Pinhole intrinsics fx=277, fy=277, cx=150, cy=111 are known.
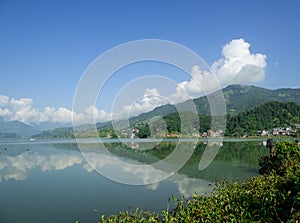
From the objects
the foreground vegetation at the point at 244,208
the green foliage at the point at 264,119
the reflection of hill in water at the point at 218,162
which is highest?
the green foliage at the point at 264,119

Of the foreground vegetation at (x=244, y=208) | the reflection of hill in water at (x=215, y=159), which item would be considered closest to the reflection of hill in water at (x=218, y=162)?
the reflection of hill in water at (x=215, y=159)

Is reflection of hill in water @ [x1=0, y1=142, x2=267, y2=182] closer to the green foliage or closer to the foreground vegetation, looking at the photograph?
the foreground vegetation

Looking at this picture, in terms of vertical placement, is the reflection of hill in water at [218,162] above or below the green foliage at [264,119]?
below

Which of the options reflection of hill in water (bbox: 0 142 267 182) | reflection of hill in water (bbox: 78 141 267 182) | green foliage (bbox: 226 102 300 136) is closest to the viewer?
reflection of hill in water (bbox: 78 141 267 182)

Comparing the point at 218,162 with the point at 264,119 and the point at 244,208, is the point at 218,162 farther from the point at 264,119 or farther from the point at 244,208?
the point at 264,119

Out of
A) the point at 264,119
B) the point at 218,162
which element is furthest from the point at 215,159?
the point at 264,119

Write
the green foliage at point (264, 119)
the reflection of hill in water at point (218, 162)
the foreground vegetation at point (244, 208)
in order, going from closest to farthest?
→ the foreground vegetation at point (244, 208)
the reflection of hill in water at point (218, 162)
the green foliage at point (264, 119)

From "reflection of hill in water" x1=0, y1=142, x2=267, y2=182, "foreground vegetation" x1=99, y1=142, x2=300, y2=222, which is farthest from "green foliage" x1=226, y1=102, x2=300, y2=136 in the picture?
"foreground vegetation" x1=99, y1=142, x2=300, y2=222

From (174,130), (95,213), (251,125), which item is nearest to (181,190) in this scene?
(95,213)

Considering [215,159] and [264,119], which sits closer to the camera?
[215,159]

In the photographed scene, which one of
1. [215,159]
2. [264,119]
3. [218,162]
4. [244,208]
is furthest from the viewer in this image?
[264,119]

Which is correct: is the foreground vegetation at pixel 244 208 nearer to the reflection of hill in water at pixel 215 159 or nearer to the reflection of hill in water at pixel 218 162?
the reflection of hill in water at pixel 218 162

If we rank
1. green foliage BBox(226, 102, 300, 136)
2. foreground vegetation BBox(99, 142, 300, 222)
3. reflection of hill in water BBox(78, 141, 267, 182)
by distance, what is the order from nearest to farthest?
foreground vegetation BBox(99, 142, 300, 222), reflection of hill in water BBox(78, 141, 267, 182), green foliage BBox(226, 102, 300, 136)

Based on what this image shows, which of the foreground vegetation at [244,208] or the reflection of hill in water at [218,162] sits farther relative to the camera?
the reflection of hill in water at [218,162]
